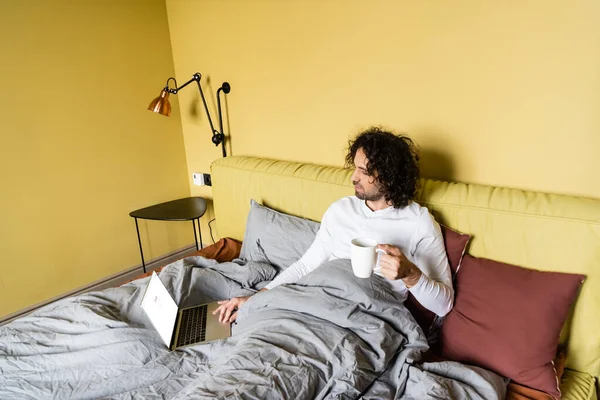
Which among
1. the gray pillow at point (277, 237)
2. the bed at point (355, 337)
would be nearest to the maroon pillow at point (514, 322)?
the bed at point (355, 337)

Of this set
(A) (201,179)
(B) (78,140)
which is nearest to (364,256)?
(A) (201,179)

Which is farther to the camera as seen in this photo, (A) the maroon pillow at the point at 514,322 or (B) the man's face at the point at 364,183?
(B) the man's face at the point at 364,183

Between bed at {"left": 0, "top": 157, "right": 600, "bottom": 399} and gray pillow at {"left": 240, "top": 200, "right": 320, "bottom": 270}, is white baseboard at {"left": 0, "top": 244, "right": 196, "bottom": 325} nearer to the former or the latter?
bed at {"left": 0, "top": 157, "right": 600, "bottom": 399}

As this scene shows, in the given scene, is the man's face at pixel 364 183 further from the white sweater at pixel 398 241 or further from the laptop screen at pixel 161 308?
the laptop screen at pixel 161 308

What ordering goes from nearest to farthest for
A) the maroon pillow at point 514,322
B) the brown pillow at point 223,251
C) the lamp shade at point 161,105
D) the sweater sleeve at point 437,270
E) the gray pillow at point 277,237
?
1. the maroon pillow at point 514,322
2. the sweater sleeve at point 437,270
3. the gray pillow at point 277,237
4. the brown pillow at point 223,251
5. the lamp shade at point 161,105

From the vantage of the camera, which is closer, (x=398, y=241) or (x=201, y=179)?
(x=398, y=241)

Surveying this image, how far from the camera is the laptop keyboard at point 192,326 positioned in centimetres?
137

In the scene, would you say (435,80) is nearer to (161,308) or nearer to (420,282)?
(420,282)

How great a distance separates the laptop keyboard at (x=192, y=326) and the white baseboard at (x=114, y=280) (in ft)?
4.81

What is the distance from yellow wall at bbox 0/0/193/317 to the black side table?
0.63 feet

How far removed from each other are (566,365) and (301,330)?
0.90 metres

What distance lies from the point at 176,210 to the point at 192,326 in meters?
1.32

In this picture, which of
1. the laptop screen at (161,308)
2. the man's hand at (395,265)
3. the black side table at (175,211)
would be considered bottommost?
the laptop screen at (161,308)

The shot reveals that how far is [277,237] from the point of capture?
1.81 metres
